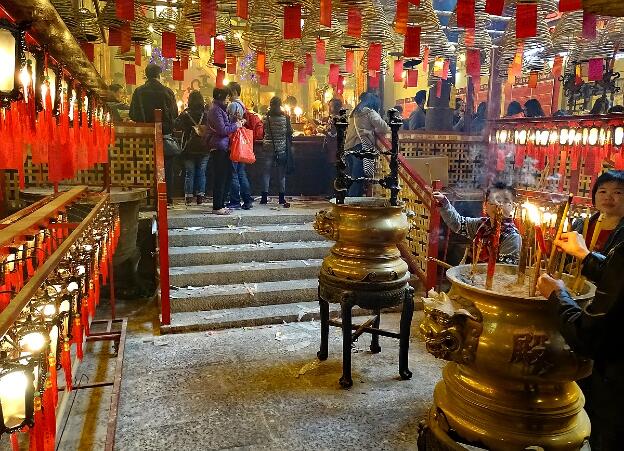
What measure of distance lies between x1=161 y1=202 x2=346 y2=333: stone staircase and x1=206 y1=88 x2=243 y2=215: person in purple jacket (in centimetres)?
39

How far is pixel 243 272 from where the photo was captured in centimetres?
714

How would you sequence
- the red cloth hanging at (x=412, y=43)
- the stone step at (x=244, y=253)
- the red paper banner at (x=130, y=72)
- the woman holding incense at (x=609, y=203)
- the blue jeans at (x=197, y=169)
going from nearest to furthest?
the woman holding incense at (x=609, y=203) → the red cloth hanging at (x=412, y=43) → the stone step at (x=244, y=253) → the red paper banner at (x=130, y=72) → the blue jeans at (x=197, y=169)

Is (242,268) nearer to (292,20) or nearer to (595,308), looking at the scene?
(292,20)

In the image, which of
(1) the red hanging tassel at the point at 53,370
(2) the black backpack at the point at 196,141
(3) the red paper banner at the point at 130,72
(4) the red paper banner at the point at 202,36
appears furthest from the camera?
(3) the red paper banner at the point at 130,72

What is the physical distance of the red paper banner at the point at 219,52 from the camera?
9000mm

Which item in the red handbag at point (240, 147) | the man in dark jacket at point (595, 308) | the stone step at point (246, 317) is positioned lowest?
the stone step at point (246, 317)

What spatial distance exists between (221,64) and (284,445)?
23.7 ft

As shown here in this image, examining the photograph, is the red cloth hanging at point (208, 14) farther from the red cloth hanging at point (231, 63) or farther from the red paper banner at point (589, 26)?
the red paper banner at point (589, 26)

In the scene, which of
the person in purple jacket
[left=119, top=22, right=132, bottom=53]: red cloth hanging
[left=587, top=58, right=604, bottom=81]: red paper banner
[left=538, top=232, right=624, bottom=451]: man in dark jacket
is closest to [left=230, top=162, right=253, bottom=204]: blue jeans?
the person in purple jacket

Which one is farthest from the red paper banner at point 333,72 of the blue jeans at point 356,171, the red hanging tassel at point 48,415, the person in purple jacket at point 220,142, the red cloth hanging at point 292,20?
the red hanging tassel at point 48,415

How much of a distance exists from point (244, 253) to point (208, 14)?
10.9 ft

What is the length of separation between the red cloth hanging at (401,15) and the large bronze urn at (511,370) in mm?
4767

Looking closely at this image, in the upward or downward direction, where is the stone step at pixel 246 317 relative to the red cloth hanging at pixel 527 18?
downward

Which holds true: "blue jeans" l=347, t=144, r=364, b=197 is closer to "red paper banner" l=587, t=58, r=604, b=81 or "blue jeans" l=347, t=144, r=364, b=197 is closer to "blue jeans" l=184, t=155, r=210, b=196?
"blue jeans" l=184, t=155, r=210, b=196
